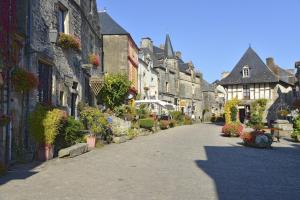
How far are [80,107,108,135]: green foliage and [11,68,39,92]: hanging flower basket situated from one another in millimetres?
4661

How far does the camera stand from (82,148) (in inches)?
508

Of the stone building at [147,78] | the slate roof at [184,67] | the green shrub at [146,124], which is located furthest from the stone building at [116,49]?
the slate roof at [184,67]

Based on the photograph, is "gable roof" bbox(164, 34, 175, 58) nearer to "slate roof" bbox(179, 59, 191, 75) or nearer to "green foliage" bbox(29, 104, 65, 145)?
"slate roof" bbox(179, 59, 191, 75)

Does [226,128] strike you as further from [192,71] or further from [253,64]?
[192,71]

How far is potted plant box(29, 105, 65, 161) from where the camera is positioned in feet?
38.0

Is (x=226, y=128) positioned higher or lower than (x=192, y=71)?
lower

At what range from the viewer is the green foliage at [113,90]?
22.2m

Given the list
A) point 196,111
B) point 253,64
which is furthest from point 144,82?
point 196,111

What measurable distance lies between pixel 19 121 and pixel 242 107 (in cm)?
3368

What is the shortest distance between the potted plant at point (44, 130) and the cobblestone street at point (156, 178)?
0.60 meters

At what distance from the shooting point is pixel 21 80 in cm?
1089

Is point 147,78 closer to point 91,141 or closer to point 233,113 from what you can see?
point 233,113

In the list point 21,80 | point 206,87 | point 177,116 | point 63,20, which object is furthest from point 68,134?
point 206,87

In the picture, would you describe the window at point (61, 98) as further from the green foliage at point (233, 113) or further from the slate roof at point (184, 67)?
the slate roof at point (184, 67)
